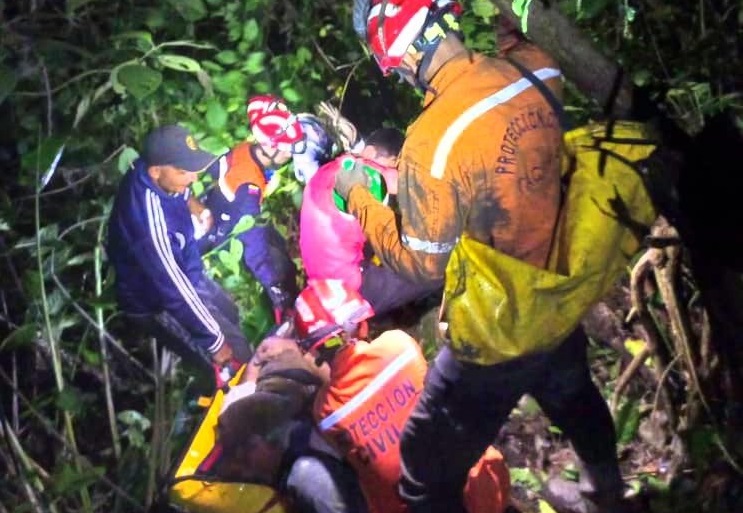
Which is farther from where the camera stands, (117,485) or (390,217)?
(117,485)

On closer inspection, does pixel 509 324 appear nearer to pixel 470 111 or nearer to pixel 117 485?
pixel 470 111

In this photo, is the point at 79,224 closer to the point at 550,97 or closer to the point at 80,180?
the point at 80,180

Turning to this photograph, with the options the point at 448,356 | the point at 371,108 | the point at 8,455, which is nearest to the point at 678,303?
the point at 448,356

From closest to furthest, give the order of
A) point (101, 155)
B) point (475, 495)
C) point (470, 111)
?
point (470, 111) < point (475, 495) < point (101, 155)

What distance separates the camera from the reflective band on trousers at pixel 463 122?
1463 mm

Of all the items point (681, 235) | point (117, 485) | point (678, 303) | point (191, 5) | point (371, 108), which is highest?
point (191, 5)

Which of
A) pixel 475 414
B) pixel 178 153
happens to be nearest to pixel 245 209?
pixel 178 153

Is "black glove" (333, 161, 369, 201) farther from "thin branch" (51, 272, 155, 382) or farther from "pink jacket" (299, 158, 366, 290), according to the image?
"thin branch" (51, 272, 155, 382)

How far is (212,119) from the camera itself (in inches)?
64.1

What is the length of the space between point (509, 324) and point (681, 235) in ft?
1.16

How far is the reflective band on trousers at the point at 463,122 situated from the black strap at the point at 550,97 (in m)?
0.02

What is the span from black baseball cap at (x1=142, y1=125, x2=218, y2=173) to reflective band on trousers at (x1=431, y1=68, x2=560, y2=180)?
0.40 meters

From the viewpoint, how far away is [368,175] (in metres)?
1.57

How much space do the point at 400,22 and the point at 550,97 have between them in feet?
0.85
